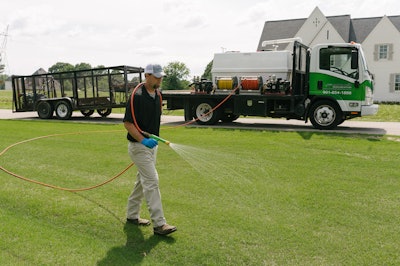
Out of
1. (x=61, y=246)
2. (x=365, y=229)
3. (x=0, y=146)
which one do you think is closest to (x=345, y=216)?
(x=365, y=229)

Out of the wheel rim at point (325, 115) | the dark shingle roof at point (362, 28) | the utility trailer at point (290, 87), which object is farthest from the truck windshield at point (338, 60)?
the dark shingle roof at point (362, 28)

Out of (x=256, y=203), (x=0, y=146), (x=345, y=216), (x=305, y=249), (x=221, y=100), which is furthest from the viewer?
(x=221, y=100)

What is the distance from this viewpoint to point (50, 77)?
21.0m

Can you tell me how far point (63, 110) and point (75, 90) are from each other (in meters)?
1.37

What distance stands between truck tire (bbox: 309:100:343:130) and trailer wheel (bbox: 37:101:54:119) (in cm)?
1384

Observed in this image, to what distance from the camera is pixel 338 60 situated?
46.0 feet

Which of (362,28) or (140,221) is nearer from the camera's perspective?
(140,221)

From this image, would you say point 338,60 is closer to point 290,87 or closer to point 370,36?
point 290,87

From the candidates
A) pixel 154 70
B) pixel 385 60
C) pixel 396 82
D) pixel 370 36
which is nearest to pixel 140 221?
pixel 154 70

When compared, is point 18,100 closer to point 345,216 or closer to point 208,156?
point 208,156

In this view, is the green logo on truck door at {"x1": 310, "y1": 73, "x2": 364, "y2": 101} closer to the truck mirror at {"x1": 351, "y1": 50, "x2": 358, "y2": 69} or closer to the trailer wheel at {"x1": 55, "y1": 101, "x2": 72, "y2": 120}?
the truck mirror at {"x1": 351, "y1": 50, "x2": 358, "y2": 69}

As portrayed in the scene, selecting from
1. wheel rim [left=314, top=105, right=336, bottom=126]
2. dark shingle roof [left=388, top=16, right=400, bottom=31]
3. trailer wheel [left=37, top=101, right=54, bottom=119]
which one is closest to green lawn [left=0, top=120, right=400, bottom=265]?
wheel rim [left=314, top=105, right=336, bottom=126]

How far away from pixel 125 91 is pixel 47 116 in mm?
5202

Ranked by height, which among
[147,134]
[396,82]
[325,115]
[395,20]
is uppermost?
[395,20]
